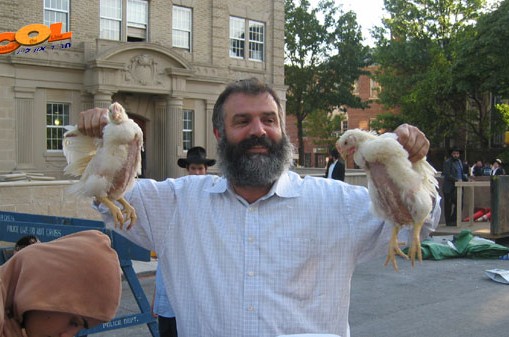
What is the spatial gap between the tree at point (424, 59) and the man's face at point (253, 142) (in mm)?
32670

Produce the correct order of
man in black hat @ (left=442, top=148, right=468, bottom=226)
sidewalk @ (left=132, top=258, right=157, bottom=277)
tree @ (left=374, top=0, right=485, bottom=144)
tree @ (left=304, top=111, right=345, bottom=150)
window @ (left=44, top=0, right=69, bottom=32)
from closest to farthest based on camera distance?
sidewalk @ (left=132, top=258, right=157, bottom=277) < man in black hat @ (left=442, top=148, right=468, bottom=226) < window @ (left=44, top=0, right=69, bottom=32) < tree @ (left=374, top=0, right=485, bottom=144) < tree @ (left=304, top=111, right=345, bottom=150)

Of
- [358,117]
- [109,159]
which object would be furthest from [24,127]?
[358,117]

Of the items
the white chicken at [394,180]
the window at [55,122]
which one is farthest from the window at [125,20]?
the white chicken at [394,180]

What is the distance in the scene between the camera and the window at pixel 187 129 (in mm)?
23141

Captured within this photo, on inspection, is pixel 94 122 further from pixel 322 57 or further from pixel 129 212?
pixel 322 57

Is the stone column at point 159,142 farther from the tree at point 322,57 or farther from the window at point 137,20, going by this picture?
the tree at point 322,57

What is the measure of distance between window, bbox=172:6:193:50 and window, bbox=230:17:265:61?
2207 mm

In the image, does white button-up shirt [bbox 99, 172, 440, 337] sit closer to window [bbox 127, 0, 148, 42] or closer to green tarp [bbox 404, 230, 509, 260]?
green tarp [bbox 404, 230, 509, 260]

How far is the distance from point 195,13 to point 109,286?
22.4 m

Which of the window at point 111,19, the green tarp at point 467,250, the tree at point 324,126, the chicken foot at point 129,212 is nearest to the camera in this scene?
the chicken foot at point 129,212

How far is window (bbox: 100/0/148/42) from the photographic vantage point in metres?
20.5

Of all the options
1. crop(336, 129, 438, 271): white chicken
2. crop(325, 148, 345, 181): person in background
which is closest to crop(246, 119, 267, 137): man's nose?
crop(336, 129, 438, 271): white chicken

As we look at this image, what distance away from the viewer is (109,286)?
157 centimetres

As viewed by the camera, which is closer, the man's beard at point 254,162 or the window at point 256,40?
the man's beard at point 254,162
